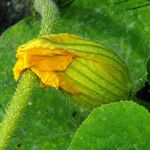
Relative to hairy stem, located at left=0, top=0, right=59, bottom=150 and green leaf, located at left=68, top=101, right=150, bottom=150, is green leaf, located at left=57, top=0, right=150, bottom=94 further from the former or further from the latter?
green leaf, located at left=68, top=101, right=150, bottom=150

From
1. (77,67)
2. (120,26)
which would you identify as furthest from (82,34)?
(77,67)

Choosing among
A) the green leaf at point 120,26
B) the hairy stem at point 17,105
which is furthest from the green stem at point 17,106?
the green leaf at point 120,26

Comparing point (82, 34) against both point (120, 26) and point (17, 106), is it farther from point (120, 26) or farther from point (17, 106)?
point (17, 106)

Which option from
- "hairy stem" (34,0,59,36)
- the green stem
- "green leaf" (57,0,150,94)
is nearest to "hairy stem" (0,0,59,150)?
the green stem

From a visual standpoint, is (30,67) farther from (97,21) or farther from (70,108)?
(97,21)

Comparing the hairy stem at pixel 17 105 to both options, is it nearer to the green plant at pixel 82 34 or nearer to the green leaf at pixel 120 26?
the green plant at pixel 82 34

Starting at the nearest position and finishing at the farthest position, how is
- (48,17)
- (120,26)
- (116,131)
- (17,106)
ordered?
(116,131) < (17,106) < (48,17) < (120,26)
